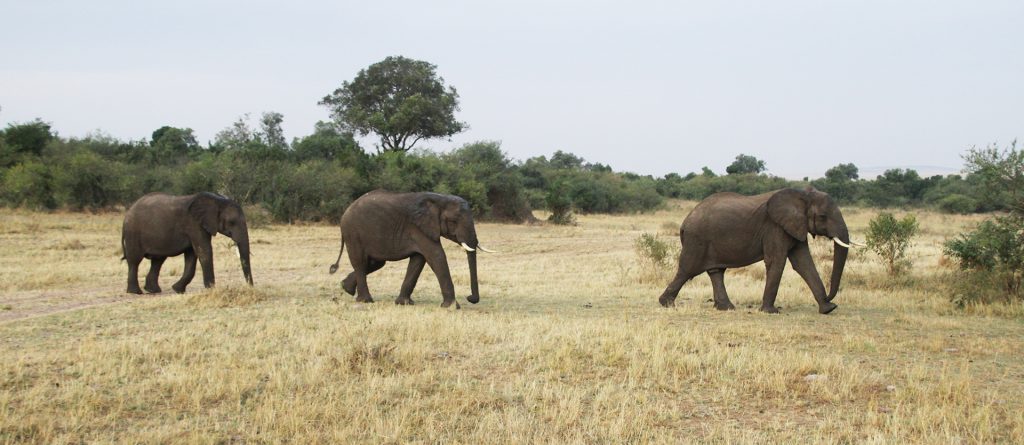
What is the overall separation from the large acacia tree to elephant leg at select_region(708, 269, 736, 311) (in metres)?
44.3

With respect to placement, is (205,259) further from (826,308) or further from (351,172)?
(351,172)

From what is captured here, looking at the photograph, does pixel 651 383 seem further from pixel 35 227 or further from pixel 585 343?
pixel 35 227

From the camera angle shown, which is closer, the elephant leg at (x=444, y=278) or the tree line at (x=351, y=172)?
the elephant leg at (x=444, y=278)

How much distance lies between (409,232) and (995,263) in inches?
367

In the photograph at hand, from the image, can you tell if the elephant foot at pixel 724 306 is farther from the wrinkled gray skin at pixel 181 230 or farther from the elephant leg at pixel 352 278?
the wrinkled gray skin at pixel 181 230

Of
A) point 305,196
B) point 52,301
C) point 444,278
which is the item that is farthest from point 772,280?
point 305,196

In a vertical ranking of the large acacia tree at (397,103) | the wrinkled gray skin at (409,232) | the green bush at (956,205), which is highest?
the large acacia tree at (397,103)

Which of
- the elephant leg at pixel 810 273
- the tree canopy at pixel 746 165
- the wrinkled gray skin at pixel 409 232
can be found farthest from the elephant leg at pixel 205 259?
the tree canopy at pixel 746 165

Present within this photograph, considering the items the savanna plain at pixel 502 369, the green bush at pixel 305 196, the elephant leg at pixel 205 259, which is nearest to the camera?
the savanna plain at pixel 502 369

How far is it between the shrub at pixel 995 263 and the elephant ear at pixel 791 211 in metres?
2.85

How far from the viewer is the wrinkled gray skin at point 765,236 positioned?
41.4 feet

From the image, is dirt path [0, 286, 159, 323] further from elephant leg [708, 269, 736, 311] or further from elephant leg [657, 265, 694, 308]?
elephant leg [708, 269, 736, 311]

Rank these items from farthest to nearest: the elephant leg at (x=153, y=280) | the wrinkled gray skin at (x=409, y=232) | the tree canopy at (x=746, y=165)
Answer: the tree canopy at (x=746, y=165) → the elephant leg at (x=153, y=280) → the wrinkled gray skin at (x=409, y=232)

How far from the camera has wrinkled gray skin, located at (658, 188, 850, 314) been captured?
12617 mm
